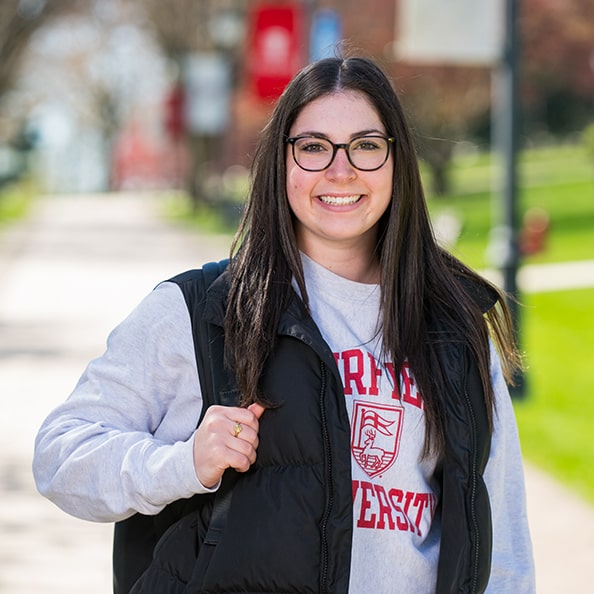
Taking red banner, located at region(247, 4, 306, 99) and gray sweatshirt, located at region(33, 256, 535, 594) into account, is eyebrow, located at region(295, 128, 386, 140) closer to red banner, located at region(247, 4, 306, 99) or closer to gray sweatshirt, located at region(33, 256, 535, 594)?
gray sweatshirt, located at region(33, 256, 535, 594)

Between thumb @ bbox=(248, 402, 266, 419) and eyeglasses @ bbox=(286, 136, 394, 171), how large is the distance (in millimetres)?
517

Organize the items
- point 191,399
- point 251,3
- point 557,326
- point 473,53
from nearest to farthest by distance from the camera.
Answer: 1. point 191,399
2. point 473,53
3. point 557,326
4. point 251,3

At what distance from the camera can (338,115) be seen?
8.39 ft

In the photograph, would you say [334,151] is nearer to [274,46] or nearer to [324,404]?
[324,404]

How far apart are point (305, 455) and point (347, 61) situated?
0.82 m

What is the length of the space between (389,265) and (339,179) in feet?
0.68

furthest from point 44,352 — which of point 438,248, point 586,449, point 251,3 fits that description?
point 251,3

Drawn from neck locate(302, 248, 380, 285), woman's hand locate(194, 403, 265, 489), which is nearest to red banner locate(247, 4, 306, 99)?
neck locate(302, 248, 380, 285)

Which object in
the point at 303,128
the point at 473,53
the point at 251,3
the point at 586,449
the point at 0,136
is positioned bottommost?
the point at 586,449

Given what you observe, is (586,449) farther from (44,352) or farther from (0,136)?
(0,136)

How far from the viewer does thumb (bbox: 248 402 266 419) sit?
2314mm

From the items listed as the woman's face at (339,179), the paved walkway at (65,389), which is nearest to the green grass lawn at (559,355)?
the paved walkway at (65,389)

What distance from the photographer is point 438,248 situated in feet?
8.93

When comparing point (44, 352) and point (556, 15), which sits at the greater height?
point (556, 15)
